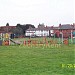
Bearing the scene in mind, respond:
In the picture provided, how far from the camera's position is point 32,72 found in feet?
35.3

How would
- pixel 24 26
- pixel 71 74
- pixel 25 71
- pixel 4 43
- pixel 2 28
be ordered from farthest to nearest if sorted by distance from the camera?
pixel 24 26, pixel 2 28, pixel 4 43, pixel 25 71, pixel 71 74

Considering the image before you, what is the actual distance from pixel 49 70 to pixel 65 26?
4652 inches

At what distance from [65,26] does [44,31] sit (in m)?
14.7

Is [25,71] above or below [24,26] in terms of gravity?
below

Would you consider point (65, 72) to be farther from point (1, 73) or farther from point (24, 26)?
point (24, 26)

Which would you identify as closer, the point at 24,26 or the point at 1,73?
the point at 1,73

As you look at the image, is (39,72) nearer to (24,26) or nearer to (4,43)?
(4,43)

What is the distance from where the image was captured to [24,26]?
13225 centimetres

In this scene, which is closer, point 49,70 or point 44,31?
point 49,70

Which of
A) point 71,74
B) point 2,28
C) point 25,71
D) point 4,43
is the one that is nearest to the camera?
point 71,74

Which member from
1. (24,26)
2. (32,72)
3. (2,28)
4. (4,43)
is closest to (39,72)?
(32,72)

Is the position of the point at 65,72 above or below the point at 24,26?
below

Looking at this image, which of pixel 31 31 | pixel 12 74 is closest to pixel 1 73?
pixel 12 74

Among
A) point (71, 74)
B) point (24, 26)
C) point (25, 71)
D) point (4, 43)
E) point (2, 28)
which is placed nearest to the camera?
point (71, 74)
